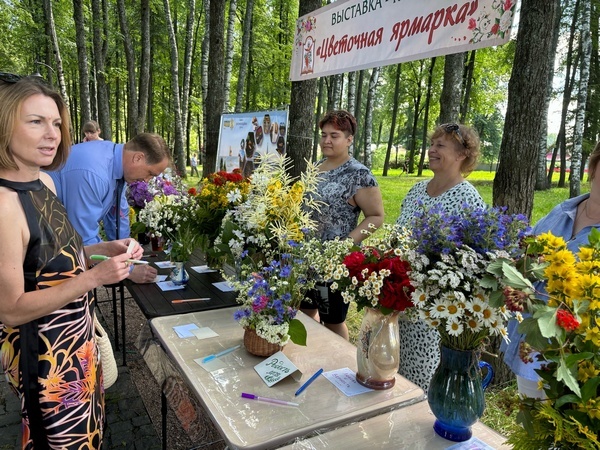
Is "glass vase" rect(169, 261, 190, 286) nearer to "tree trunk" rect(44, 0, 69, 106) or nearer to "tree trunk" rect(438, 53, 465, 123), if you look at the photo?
"tree trunk" rect(438, 53, 465, 123)

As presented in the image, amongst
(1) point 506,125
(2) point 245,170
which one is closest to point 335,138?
(1) point 506,125

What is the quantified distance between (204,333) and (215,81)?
215 inches

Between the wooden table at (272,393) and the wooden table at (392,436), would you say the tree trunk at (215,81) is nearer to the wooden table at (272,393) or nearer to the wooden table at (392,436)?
the wooden table at (272,393)

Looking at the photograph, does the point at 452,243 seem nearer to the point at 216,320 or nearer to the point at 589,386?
the point at 589,386

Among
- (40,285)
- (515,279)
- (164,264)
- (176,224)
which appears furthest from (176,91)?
(515,279)

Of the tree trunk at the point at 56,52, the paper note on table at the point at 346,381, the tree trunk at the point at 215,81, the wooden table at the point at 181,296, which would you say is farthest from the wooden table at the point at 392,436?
the tree trunk at the point at 56,52

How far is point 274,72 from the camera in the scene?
59.3 ft

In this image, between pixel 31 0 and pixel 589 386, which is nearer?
pixel 589 386

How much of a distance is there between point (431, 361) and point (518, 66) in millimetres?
1738

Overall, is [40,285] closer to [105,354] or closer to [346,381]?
[105,354]

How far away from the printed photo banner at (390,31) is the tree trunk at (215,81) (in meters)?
2.75

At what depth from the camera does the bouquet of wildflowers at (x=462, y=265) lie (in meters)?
1.01

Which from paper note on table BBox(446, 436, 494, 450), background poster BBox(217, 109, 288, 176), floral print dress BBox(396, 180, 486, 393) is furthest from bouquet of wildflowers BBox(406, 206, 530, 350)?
background poster BBox(217, 109, 288, 176)

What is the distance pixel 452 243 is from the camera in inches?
40.5
